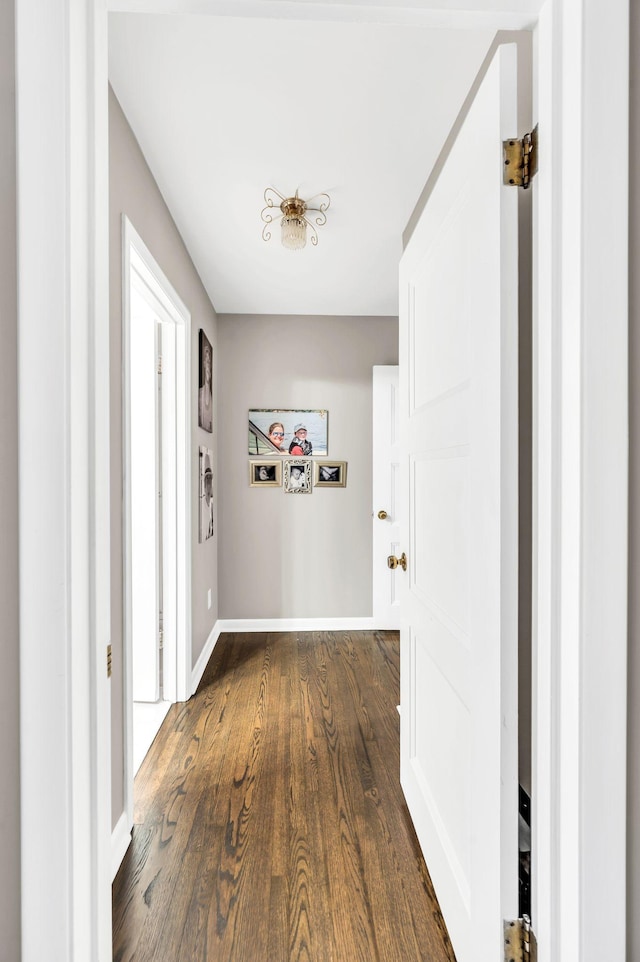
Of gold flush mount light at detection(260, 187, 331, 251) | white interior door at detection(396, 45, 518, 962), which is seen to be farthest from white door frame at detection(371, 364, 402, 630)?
white interior door at detection(396, 45, 518, 962)

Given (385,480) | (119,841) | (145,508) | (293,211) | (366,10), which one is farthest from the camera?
(385,480)

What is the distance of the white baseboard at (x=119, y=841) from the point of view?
1.62 metres

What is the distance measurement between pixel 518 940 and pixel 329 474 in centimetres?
336

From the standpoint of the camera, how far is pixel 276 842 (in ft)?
5.71

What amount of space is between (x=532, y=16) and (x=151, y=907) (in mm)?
2185

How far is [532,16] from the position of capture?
914 millimetres

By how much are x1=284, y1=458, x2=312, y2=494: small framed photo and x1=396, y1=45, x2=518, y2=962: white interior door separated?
2.32 metres
